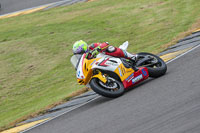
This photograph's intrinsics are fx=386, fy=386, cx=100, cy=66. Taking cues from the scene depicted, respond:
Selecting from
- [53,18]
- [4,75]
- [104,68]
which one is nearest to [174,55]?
[104,68]

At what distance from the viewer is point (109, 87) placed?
26.7ft

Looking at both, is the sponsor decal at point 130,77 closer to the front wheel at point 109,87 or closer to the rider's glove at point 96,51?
the front wheel at point 109,87

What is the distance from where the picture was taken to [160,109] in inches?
250

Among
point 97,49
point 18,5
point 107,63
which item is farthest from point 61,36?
point 107,63

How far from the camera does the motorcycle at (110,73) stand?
8125 mm

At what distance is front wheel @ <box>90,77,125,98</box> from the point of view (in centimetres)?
791

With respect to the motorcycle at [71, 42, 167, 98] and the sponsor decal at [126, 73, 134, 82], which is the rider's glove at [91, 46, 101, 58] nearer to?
the motorcycle at [71, 42, 167, 98]

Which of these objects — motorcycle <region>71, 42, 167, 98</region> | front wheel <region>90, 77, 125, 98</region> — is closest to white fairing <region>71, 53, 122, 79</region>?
motorcycle <region>71, 42, 167, 98</region>

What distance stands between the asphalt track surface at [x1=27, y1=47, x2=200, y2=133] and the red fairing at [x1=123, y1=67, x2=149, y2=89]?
0.45ft

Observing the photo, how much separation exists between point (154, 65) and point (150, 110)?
2734 millimetres

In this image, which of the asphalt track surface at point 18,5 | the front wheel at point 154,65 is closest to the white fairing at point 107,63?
the front wheel at point 154,65

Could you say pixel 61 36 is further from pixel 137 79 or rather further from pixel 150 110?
pixel 150 110

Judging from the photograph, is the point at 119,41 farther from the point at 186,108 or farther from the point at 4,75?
the point at 186,108

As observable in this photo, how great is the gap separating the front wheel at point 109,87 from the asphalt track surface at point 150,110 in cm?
14
